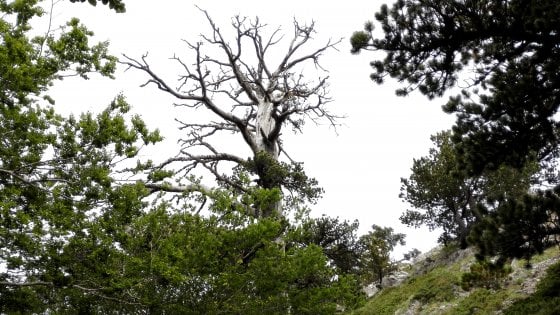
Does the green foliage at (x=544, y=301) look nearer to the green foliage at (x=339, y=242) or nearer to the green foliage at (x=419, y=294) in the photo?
the green foliage at (x=419, y=294)

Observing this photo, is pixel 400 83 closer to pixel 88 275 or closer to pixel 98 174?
pixel 98 174

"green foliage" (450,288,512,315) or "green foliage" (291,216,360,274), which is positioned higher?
"green foliage" (291,216,360,274)

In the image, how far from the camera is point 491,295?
1042 cm

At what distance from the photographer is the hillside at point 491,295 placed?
26.6ft

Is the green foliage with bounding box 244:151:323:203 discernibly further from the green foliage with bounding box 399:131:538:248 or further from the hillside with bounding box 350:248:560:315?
the green foliage with bounding box 399:131:538:248

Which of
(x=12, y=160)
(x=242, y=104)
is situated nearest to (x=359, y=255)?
(x=242, y=104)

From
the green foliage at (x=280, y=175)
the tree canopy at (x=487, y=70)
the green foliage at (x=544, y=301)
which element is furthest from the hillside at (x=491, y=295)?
the green foliage at (x=280, y=175)

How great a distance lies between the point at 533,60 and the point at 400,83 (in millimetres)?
2257

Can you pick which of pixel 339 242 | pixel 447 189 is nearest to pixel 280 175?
pixel 339 242

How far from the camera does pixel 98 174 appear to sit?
5.85 m

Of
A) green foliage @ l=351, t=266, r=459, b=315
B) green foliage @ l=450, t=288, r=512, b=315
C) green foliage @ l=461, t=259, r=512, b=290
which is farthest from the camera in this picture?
green foliage @ l=351, t=266, r=459, b=315

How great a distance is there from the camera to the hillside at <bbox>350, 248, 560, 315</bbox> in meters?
8.11

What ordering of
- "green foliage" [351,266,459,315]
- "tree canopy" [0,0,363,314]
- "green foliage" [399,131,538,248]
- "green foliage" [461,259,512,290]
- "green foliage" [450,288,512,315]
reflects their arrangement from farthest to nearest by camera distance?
"green foliage" [399,131,538,248] < "green foliage" [351,266,459,315] < "green foliage" [461,259,512,290] < "green foliage" [450,288,512,315] < "tree canopy" [0,0,363,314]

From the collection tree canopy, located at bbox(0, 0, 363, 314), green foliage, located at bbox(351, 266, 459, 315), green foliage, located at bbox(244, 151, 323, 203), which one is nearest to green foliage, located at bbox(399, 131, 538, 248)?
green foliage, located at bbox(351, 266, 459, 315)
